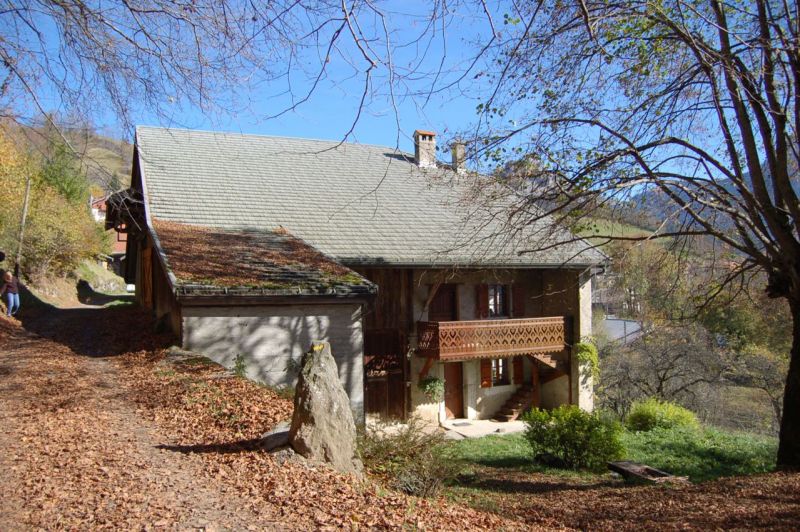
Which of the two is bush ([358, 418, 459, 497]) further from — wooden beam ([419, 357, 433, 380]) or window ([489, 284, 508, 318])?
window ([489, 284, 508, 318])

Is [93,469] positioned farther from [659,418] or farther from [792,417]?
[659,418]

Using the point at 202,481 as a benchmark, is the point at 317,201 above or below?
above

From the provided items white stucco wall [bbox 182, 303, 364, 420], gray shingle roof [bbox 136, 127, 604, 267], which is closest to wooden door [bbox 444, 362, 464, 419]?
gray shingle roof [bbox 136, 127, 604, 267]

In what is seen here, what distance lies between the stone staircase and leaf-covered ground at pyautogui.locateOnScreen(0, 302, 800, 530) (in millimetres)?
8705

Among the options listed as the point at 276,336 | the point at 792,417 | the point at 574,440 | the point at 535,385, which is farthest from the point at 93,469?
the point at 535,385

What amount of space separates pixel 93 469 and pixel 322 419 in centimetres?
196

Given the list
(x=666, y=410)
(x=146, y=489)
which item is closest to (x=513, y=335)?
(x=666, y=410)

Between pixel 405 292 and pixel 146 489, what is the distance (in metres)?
12.7

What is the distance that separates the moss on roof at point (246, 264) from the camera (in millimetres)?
10758

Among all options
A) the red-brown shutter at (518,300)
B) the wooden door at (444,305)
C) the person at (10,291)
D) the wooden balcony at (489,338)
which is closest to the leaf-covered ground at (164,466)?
the person at (10,291)

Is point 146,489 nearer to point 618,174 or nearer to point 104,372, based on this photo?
point 104,372

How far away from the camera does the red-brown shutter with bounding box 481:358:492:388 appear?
19.2 m

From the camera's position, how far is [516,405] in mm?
19219

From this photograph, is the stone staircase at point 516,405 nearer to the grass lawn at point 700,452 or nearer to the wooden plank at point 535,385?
the wooden plank at point 535,385
